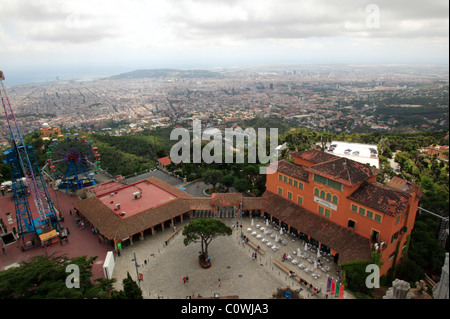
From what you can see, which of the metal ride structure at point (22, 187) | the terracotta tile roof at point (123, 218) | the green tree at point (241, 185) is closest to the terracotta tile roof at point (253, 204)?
the green tree at point (241, 185)

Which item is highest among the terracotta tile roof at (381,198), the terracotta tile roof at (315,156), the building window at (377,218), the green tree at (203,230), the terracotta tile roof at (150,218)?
the terracotta tile roof at (315,156)

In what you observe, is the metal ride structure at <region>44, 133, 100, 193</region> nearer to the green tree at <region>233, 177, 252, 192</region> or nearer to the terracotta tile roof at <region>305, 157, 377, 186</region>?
the green tree at <region>233, 177, 252, 192</region>

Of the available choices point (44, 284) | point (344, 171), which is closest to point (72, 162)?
point (44, 284)

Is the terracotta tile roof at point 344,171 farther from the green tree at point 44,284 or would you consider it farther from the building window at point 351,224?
the green tree at point 44,284

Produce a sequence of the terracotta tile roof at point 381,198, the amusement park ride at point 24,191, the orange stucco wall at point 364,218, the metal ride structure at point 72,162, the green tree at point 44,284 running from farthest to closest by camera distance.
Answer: the metal ride structure at point 72,162 < the amusement park ride at point 24,191 < the orange stucco wall at point 364,218 < the terracotta tile roof at point 381,198 < the green tree at point 44,284

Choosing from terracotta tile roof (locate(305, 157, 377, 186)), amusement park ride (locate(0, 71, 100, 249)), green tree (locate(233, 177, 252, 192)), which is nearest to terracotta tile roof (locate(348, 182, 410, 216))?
terracotta tile roof (locate(305, 157, 377, 186))
